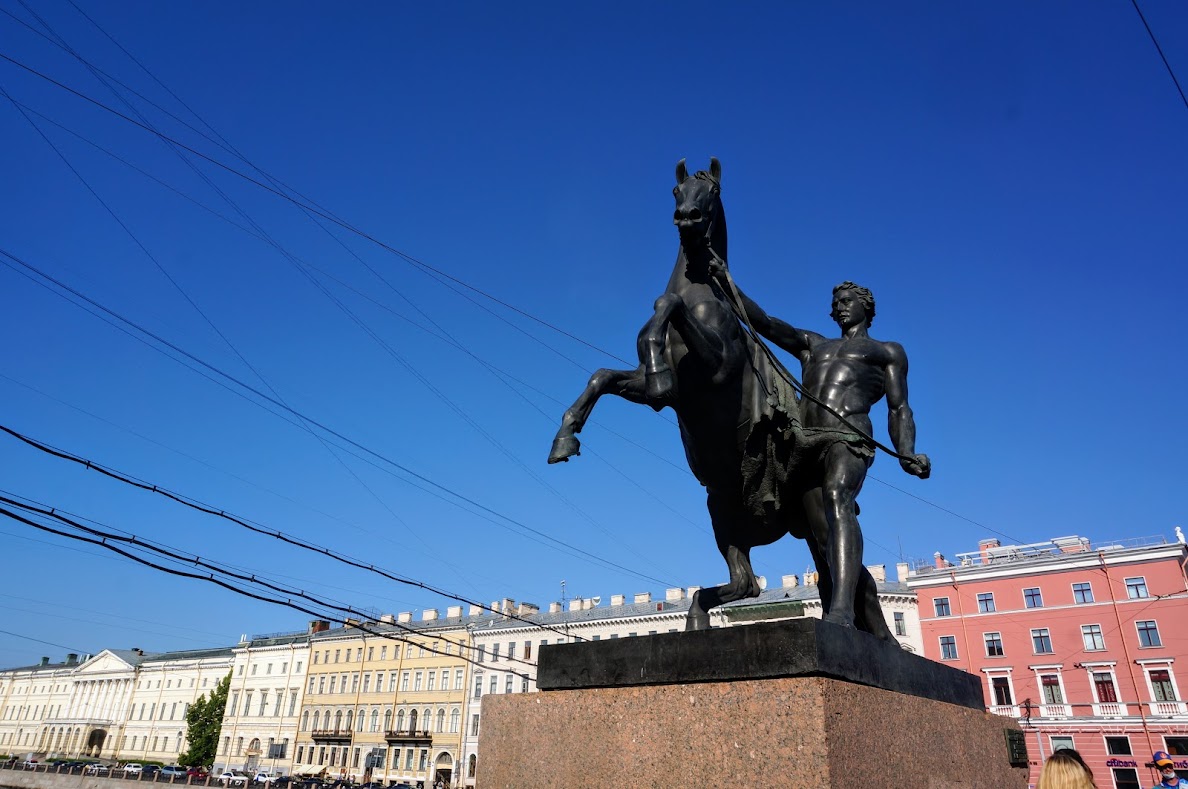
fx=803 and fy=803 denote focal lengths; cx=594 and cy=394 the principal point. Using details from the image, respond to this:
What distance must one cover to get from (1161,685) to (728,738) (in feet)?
145

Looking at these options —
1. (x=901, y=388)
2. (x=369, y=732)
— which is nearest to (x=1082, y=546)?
(x=901, y=388)

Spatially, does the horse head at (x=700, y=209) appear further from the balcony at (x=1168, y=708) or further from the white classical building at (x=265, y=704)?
the white classical building at (x=265, y=704)

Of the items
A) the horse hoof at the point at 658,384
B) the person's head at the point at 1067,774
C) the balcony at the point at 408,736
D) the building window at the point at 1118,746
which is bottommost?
the person's head at the point at 1067,774

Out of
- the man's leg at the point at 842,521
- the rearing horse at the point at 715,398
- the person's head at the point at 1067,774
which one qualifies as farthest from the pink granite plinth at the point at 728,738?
the rearing horse at the point at 715,398

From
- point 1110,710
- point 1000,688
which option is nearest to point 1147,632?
point 1110,710

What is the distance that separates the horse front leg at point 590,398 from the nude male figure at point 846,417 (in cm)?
117

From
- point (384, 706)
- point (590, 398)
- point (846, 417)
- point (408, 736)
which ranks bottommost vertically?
point (590, 398)

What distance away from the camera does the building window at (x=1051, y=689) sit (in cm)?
3956

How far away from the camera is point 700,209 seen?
15.5ft

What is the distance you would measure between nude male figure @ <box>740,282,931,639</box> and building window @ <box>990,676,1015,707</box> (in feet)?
142

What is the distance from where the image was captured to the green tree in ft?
217

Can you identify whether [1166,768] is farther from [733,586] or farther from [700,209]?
[700,209]

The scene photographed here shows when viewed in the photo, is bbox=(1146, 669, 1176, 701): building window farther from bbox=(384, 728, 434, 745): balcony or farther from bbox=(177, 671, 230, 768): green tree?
bbox=(177, 671, 230, 768): green tree

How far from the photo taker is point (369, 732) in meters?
60.6
